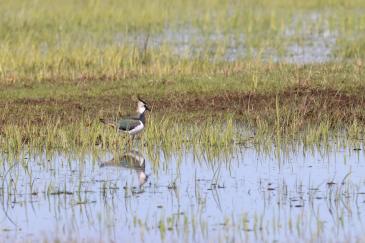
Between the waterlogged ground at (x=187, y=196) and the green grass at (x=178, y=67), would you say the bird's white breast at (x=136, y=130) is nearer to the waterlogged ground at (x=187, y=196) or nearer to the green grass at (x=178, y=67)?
the green grass at (x=178, y=67)

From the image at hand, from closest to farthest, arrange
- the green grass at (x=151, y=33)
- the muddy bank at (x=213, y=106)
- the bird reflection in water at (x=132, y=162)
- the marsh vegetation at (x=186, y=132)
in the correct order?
1. the marsh vegetation at (x=186, y=132)
2. the bird reflection in water at (x=132, y=162)
3. the muddy bank at (x=213, y=106)
4. the green grass at (x=151, y=33)

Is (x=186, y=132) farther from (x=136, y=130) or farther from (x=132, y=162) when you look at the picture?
(x=132, y=162)

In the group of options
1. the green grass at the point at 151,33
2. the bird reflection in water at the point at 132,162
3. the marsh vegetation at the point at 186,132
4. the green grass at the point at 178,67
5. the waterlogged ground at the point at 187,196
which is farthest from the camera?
the green grass at the point at 151,33

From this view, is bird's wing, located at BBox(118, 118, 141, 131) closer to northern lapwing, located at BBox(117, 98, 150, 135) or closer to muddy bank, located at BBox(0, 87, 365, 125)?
northern lapwing, located at BBox(117, 98, 150, 135)

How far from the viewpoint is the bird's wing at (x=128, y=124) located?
12.8 metres

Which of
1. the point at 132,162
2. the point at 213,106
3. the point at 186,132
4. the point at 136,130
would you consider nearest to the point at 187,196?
the point at 132,162

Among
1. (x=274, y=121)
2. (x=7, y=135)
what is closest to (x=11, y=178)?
(x=7, y=135)

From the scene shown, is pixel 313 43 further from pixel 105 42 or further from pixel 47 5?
pixel 47 5

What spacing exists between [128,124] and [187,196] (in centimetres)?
298

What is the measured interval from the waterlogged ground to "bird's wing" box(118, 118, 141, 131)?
20.5 inches

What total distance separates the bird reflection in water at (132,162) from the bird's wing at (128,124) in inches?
24.0

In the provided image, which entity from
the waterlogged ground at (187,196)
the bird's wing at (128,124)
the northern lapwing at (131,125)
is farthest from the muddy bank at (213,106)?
the waterlogged ground at (187,196)

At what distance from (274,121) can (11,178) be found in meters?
4.63

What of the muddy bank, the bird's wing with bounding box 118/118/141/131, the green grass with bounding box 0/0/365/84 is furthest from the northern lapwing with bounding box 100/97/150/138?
the green grass with bounding box 0/0/365/84
